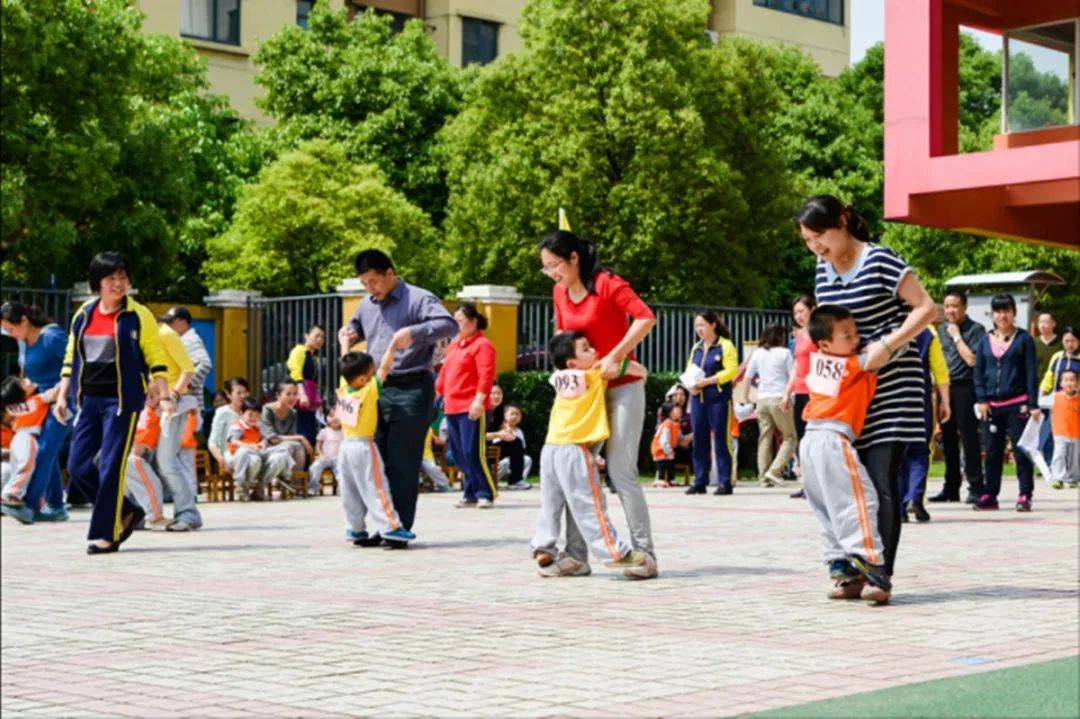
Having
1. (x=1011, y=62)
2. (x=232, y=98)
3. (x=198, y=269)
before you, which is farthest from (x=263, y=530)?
(x=232, y=98)

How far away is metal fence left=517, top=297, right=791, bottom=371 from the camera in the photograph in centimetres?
2661

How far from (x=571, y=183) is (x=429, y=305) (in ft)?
95.1

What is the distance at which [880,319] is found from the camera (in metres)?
8.73

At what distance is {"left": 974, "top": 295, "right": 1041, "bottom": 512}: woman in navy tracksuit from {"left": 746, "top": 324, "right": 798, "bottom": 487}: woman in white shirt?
5.26 metres

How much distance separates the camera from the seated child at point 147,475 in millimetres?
13898

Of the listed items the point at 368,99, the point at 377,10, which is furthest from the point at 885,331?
the point at 377,10

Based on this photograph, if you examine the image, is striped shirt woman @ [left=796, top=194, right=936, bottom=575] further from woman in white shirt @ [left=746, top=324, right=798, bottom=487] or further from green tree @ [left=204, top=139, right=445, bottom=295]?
green tree @ [left=204, top=139, right=445, bottom=295]

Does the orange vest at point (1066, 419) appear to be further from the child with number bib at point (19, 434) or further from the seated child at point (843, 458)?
the child with number bib at point (19, 434)

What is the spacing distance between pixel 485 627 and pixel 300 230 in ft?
93.2

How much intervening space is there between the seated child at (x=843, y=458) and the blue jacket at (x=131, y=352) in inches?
187

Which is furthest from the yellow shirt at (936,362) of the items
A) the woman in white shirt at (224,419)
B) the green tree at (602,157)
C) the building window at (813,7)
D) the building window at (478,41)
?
the building window at (813,7)

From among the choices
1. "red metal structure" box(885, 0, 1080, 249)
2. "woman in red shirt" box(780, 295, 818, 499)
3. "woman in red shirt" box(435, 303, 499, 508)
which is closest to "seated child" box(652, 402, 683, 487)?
"woman in red shirt" box(780, 295, 818, 499)

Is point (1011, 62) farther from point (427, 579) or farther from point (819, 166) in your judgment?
point (819, 166)

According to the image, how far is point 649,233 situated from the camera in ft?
133
